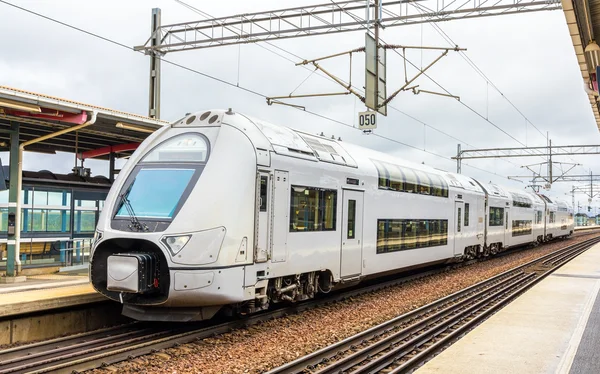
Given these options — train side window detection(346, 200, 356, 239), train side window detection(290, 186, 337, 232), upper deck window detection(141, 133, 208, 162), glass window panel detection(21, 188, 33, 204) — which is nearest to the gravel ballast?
train side window detection(346, 200, 356, 239)

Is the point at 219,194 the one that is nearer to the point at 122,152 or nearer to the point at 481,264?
the point at 122,152

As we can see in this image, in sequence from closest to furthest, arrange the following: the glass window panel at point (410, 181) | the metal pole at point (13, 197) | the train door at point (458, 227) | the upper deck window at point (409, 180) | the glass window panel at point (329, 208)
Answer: the glass window panel at point (329, 208)
the metal pole at point (13, 197)
the upper deck window at point (409, 180)
the glass window panel at point (410, 181)
the train door at point (458, 227)

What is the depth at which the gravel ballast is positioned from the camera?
24.2 ft

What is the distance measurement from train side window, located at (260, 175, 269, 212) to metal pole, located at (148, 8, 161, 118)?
9927mm

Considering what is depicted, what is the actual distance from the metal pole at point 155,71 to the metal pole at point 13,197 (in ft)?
19.3

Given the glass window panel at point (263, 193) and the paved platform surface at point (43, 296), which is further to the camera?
the glass window panel at point (263, 193)

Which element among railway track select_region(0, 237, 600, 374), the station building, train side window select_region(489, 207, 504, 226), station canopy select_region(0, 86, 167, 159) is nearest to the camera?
railway track select_region(0, 237, 600, 374)

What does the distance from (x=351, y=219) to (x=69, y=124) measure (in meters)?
7.00

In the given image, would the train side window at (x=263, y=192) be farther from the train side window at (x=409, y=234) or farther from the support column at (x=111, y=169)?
the support column at (x=111, y=169)

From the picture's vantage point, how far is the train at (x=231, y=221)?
8.23 m

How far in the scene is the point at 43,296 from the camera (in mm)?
9297

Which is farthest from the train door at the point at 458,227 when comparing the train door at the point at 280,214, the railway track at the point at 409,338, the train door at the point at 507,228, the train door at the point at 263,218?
the train door at the point at 263,218

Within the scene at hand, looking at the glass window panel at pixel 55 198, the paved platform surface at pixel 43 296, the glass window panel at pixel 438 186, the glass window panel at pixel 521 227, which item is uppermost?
the glass window panel at pixel 438 186

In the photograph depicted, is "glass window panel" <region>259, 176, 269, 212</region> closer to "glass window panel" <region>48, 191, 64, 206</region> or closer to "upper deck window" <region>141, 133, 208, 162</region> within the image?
"upper deck window" <region>141, 133, 208, 162</region>
